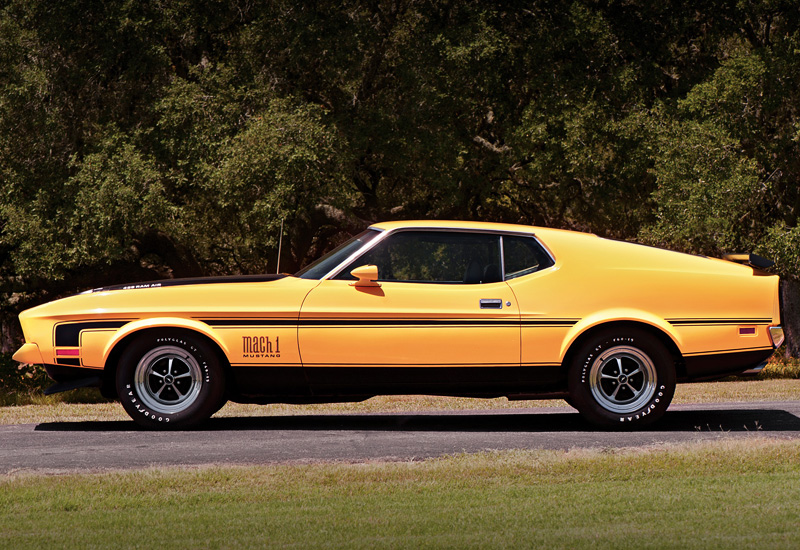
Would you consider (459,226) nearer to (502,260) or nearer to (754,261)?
(502,260)

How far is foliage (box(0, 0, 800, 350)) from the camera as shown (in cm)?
1767

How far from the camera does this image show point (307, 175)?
1747 cm

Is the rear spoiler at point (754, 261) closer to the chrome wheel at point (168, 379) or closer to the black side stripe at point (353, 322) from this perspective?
the black side stripe at point (353, 322)

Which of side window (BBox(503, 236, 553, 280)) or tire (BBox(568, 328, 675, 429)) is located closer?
tire (BBox(568, 328, 675, 429))

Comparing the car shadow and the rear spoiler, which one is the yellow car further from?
the car shadow

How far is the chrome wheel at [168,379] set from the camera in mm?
8258

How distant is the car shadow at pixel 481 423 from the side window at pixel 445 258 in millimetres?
1336

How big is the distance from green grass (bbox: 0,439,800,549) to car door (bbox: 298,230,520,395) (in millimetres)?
959

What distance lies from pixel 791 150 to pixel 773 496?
14186 millimetres

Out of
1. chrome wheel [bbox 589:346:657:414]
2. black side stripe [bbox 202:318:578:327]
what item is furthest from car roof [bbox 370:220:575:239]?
chrome wheel [bbox 589:346:657:414]

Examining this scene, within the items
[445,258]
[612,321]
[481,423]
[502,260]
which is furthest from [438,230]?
[481,423]

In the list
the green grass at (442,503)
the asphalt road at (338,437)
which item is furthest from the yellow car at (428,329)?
the green grass at (442,503)

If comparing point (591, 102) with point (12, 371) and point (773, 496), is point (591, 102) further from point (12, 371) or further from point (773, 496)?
point (773, 496)

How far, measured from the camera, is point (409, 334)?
821 cm
